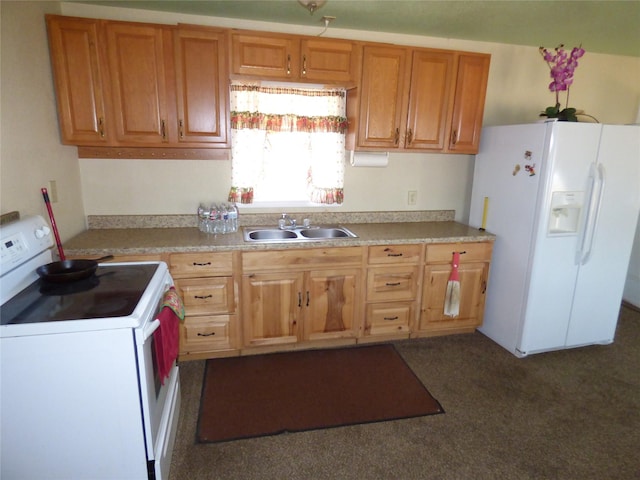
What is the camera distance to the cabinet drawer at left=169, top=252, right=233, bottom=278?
2.37 meters

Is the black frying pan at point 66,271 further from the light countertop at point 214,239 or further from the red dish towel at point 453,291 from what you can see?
the red dish towel at point 453,291

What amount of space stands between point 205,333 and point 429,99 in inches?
90.5

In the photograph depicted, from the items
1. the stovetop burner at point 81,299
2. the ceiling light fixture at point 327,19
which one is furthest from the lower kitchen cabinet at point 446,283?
the stovetop burner at point 81,299

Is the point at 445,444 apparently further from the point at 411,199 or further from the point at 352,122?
the point at 352,122

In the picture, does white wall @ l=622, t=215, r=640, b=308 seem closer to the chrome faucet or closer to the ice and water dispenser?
the ice and water dispenser

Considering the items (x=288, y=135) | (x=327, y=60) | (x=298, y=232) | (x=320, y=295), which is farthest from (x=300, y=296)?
(x=327, y=60)

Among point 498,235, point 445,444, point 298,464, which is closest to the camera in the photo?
point 298,464

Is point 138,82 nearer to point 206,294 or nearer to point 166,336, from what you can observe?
point 206,294

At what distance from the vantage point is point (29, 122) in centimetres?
202

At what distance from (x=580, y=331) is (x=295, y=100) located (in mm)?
2776

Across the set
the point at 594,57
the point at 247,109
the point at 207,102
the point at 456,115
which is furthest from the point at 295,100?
the point at 594,57

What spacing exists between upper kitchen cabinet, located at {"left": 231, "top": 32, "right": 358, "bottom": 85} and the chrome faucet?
1.01 meters

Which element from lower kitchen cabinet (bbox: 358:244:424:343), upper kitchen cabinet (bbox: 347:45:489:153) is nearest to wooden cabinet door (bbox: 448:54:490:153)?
upper kitchen cabinet (bbox: 347:45:489:153)

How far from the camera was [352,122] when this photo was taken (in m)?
2.82
